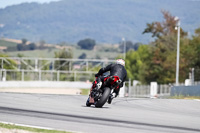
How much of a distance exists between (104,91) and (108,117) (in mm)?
2547

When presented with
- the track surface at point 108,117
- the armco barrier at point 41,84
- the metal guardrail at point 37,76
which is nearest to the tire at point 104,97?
the track surface at point 108,117

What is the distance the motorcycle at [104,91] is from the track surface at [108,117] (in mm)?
276

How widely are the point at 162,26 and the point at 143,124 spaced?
6065 centimetres

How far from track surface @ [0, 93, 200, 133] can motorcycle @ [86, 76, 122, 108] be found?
0.90ft

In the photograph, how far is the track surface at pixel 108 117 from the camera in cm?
1062

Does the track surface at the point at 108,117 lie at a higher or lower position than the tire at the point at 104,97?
lower

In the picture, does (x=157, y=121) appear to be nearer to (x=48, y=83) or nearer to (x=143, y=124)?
(x=143, y=124)

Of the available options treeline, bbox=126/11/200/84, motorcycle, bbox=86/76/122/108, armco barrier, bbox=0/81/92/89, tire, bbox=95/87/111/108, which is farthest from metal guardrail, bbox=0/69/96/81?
tire, bbox=95/87/111/108

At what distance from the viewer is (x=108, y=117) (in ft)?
40.8

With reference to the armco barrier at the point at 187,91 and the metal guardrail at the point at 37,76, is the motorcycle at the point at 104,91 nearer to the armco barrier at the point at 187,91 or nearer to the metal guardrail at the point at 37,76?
the armco barrier at the point at 187,91

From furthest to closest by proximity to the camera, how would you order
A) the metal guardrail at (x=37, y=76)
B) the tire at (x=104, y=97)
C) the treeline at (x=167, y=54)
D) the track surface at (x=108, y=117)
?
1. the metal guardrail at (x=37, y=76)
2. the treeline at (x=167, y=54)
3. the tire at (x=104, y=97)
4. the track surface at (x=108, y=117)

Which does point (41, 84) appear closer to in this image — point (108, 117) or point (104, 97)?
point (104, 97)

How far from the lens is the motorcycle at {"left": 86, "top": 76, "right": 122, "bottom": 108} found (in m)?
14.9

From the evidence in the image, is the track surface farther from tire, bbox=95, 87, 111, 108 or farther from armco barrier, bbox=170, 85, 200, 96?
armco barrier, bbox=170, 85, 200, 96
